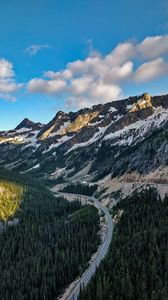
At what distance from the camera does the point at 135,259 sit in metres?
144

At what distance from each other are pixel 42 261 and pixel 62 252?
Answer: 10440 millimetres

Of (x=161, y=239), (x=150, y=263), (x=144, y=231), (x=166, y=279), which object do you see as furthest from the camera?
(x=144, y=231)

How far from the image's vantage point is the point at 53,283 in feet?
479

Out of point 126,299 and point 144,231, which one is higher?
point 144,231

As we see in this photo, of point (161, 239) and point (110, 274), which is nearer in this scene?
point (110, 274)

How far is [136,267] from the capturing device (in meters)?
137

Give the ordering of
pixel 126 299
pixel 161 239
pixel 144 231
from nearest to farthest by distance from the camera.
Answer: pixel 126 299
pixel 161 239
pixel 144 231

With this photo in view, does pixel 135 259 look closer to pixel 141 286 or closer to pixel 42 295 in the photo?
pixel 141 286

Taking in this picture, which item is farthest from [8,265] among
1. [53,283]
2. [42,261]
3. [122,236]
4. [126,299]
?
[126,299]

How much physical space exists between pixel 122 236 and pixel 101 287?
57.1 metres

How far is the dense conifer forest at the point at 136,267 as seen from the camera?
121 metres

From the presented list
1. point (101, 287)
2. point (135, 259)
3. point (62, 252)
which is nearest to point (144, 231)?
point (135, 259)

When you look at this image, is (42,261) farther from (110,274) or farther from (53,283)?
(110,274)

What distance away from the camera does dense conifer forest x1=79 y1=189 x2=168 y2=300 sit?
121 meters
